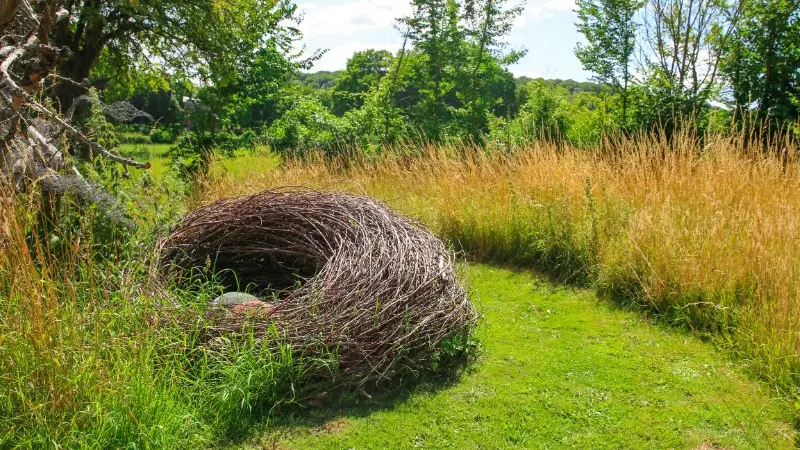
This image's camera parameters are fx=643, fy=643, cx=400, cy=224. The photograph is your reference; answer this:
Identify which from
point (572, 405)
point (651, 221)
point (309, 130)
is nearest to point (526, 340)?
point (572, 405)

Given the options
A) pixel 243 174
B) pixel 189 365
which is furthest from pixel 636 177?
pixel 243 174

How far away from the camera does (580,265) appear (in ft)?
19.4

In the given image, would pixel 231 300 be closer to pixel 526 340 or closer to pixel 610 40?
pixel 526 340

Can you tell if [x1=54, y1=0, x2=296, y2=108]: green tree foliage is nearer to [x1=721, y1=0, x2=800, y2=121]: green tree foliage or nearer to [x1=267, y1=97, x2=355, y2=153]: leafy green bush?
[x1=267, y1=97, x2=355, y2=153]: leafy green bush

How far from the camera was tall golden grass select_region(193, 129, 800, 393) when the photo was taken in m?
4.27

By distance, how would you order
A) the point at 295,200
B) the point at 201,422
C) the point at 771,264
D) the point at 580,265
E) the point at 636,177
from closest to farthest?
the point at 201,422 → the point at 771,264 → the point at 295,200 → the point at 580,265 → the point at 636,177

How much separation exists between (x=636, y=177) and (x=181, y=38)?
30.5 ft

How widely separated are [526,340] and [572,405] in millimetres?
987

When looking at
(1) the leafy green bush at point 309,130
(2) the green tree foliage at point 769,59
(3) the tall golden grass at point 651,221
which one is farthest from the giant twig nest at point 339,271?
(2) the green tree foliage at point 769,59

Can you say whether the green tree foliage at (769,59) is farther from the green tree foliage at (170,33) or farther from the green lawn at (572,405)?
the green tree foliage at (170,33)

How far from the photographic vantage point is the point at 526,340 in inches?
184

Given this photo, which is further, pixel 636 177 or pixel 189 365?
pixel 636 177

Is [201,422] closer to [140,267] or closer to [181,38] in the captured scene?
[140,267]

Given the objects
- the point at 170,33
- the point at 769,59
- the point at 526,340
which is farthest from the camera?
the point at 170,33
